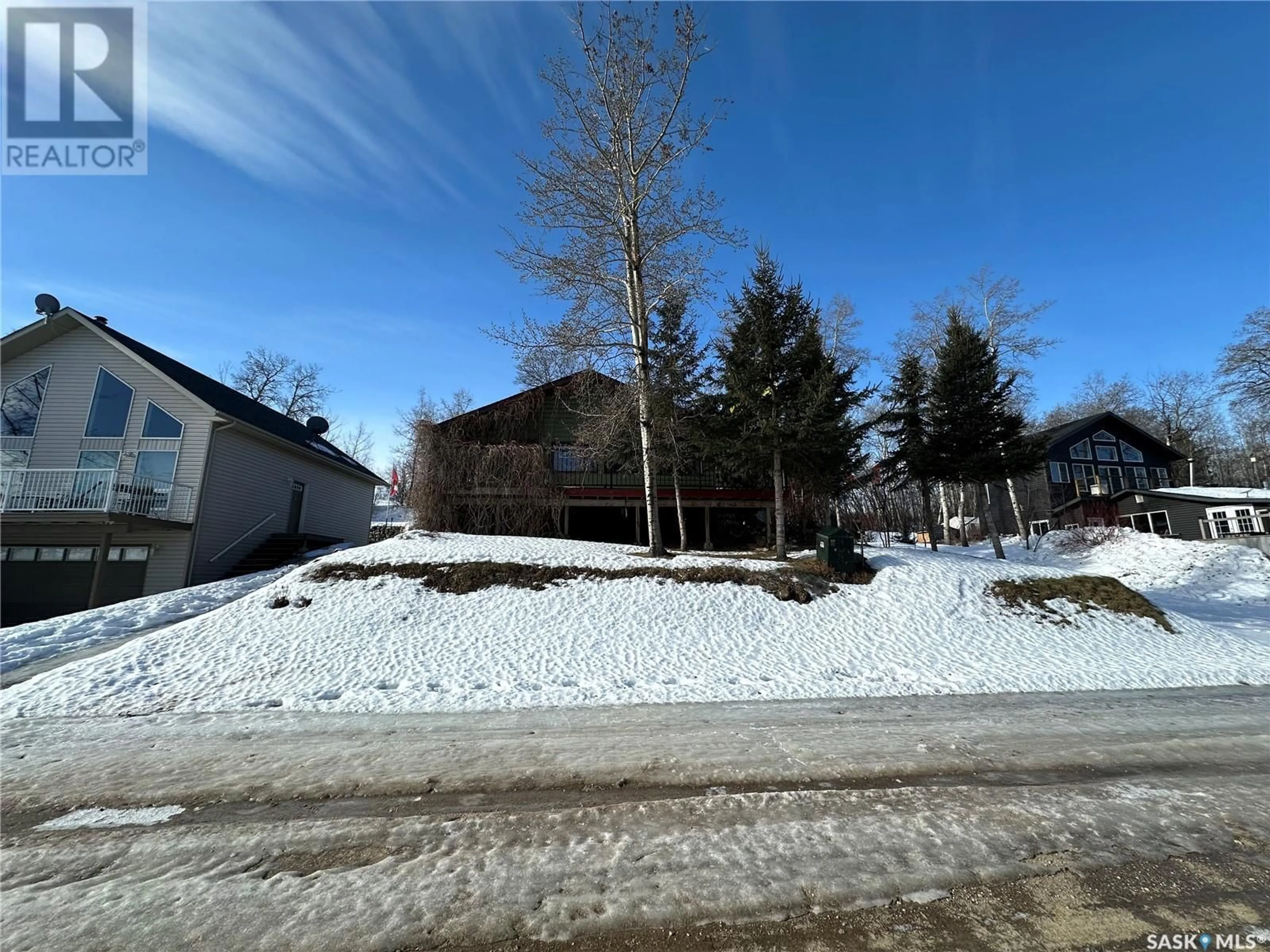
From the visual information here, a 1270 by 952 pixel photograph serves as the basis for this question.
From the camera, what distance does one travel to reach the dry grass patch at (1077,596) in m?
9.92

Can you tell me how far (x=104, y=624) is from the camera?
28.8ft

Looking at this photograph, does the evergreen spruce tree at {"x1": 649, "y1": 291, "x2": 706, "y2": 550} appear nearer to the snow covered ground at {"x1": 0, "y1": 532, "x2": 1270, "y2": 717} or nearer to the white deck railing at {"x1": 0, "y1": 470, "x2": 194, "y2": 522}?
the snow covered ground at {"x1": 0, "y1": 532, "x2": 1270, "y2": 717}

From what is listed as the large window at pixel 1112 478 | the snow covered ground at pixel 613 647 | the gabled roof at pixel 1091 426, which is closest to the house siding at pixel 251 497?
the snow covered ground at pixel 613 647

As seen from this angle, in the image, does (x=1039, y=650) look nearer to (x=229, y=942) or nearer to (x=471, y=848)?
(x=471, y=848)

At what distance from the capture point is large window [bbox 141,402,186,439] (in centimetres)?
1504

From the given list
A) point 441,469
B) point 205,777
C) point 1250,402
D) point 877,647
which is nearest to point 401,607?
point 205,777

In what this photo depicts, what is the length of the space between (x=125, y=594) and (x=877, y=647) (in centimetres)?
1854

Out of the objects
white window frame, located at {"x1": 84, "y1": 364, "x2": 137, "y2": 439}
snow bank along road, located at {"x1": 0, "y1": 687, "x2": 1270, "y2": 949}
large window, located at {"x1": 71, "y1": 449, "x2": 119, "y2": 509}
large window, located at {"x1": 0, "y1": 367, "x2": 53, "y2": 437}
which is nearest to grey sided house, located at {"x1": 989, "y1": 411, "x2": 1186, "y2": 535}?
snow bank along road, located at {"x1": 0, "y1": 687, "x2": 1270, "y2": 949}

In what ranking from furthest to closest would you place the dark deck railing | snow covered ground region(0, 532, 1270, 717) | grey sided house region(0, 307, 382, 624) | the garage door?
the dark deck railing
the garage door
grey sided house region(0, 307, 382, 624)
snow covered ground region(0, 532, 1270, 717)

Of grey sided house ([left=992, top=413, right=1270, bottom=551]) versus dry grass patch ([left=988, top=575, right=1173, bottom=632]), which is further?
grey sided house ([left=992, top=413, right=1270, bottom=551])

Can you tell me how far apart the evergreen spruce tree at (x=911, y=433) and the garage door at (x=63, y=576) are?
75.8 feet

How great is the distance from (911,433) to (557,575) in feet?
48.9

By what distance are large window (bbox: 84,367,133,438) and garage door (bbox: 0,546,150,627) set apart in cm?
333

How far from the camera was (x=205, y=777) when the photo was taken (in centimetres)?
387
